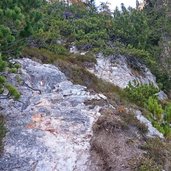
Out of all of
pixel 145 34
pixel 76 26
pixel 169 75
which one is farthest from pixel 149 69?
pixel 76 26

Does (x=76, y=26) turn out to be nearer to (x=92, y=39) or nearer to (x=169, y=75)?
(x=92, y=39)

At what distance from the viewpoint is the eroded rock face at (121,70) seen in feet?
62.6

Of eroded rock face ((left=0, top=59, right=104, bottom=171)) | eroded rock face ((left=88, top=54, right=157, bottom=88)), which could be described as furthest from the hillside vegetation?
eroded rock face ((left=0, top=59, right=104, bottom=171))

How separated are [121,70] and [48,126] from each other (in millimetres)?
10604

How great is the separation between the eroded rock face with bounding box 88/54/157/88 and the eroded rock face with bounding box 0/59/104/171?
6.35m

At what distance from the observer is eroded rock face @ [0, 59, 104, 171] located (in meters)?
8.67

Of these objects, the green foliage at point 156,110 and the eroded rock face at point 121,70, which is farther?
the eroded rock face at point 121,70

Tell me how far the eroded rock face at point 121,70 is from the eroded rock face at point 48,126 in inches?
250

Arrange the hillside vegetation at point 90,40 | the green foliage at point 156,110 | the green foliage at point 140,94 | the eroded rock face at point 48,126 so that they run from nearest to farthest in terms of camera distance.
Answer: the eroded rock face at point 48,126 → the hillside vegetation at point 90,40 → the green foliage at point 156,110 → the green foliage at point 140,94

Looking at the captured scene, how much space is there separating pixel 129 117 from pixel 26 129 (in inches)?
105

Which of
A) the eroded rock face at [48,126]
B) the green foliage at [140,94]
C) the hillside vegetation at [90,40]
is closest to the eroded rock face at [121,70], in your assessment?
the hillside vegetation at [90,40]

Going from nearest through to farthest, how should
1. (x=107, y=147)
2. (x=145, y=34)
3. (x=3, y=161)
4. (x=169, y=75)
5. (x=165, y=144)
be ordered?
(x=3, y=161) → (x=107, y=147) → (x=165, y=144) → (x=169, y=75) → (x=145, y=34)

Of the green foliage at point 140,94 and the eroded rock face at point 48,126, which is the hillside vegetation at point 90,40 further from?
the eroded rock face at point 48,126

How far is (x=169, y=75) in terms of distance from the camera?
21.4 m
